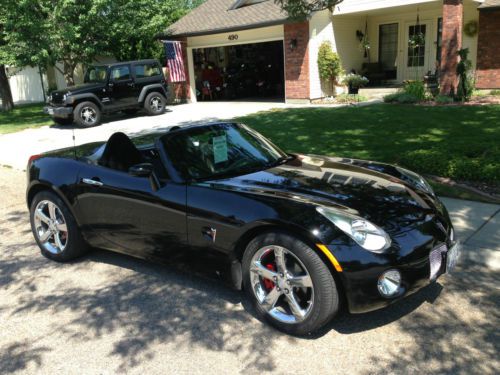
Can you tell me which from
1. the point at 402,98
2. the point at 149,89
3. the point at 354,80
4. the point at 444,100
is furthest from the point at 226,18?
the point at 444,100

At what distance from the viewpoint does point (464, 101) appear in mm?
13531

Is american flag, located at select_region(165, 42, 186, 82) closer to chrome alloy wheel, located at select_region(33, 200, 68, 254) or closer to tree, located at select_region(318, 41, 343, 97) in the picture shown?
tree, located at select_region(318, 41, 343, 97)

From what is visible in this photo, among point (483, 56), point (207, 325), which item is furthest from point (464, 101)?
point (207, 325)

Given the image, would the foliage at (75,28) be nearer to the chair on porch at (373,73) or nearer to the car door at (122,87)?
the car door at (122,87)

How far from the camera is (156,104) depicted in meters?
17.0

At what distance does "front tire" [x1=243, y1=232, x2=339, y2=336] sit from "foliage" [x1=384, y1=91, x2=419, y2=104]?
12059 millimetres

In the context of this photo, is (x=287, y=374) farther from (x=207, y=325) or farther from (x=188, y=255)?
(x=188, y=255)

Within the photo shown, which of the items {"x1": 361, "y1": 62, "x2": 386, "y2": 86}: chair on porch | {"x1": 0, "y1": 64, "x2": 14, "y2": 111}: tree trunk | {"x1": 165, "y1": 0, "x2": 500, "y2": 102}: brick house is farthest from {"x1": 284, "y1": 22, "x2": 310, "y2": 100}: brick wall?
{"x1": 0, "y1": 64, "x2": 14, "y2": 111}: tree trunk

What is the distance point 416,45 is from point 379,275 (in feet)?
54.4

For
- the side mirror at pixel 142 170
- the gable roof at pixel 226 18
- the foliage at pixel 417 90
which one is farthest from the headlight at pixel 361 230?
the gable roof at pixel 226 18

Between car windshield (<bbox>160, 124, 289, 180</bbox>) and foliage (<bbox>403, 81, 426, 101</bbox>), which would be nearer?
car windshield (<bbox>160, 124, 289, 180</bbox>)

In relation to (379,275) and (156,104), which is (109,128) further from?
(379,275)

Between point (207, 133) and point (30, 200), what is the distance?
217 centimetres

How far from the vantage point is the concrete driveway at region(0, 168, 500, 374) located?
117 inches
